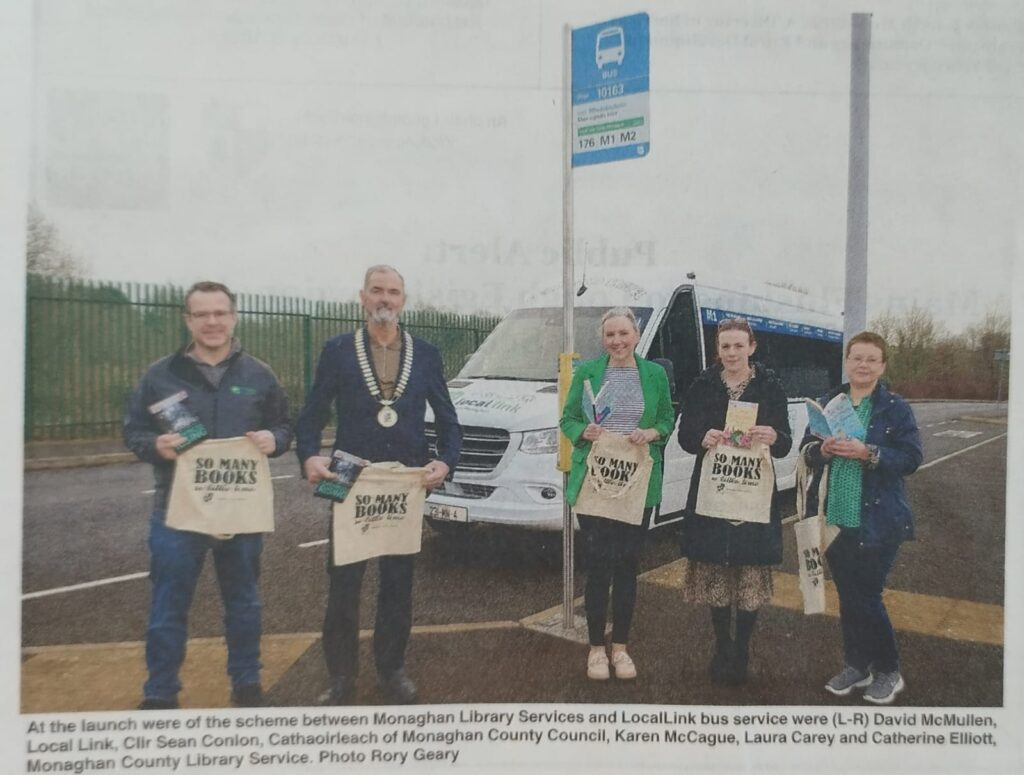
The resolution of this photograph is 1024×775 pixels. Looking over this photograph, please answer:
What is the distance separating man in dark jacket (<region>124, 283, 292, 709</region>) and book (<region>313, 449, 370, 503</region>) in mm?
179

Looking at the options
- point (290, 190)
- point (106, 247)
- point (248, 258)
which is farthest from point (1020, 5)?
point (106, 247)

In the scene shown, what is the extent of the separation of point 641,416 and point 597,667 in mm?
921

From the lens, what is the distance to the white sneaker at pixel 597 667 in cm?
246

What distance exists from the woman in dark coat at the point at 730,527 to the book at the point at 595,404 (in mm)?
290

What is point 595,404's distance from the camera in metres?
2.48

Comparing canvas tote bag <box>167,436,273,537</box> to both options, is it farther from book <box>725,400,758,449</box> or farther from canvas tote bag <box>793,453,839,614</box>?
canvas tote bag <box>793,453,839,614</box>

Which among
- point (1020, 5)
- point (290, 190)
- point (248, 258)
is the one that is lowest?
point (248, 258)

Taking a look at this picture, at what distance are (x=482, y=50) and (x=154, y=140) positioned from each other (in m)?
1.24

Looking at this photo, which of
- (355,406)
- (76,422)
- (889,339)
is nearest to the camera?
(355,406)

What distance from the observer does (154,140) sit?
8.02 ft

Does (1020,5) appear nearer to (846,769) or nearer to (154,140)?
→ (846,769)

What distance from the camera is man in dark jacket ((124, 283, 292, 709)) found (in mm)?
2240

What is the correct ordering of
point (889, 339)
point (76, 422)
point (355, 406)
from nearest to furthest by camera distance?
1. point (355, 406)
2. point (76, 422)
3. point (889, 339)

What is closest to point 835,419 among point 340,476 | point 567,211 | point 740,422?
point 740,422
